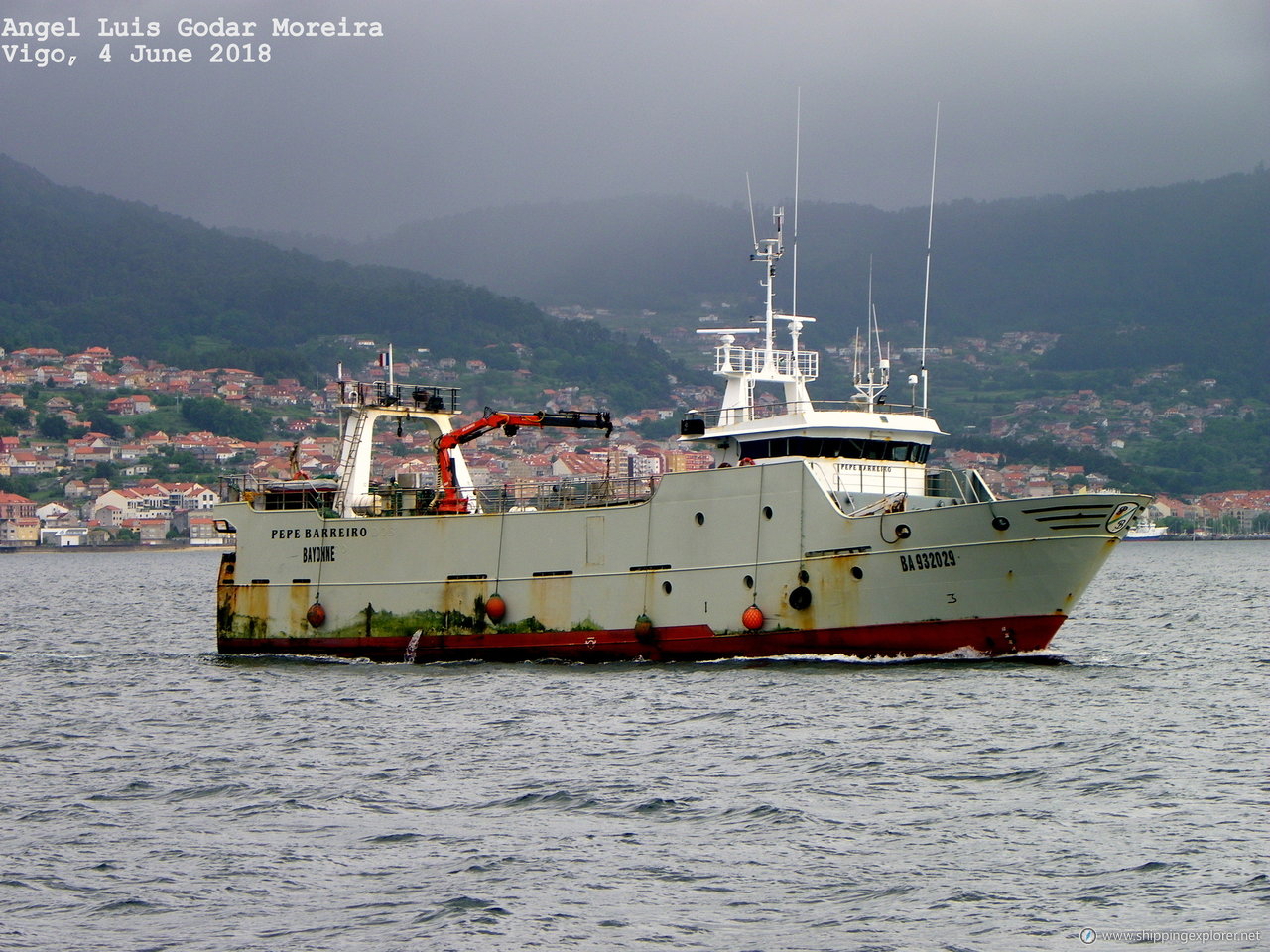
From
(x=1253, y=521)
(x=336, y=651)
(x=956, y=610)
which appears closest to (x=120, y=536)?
(x=1253, y=521)

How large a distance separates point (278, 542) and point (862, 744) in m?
17.8

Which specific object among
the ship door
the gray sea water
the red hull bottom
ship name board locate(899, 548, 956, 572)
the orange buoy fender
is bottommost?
the gray sea water

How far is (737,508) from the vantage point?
3142 centimetres

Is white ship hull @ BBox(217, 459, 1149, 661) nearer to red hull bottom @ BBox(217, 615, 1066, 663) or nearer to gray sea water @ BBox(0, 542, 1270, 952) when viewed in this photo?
red hull bottom @ BBox(217, 615, 1066, 663)

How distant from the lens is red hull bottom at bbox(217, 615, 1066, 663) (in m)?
30.5

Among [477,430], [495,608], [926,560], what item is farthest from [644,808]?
[477,430]

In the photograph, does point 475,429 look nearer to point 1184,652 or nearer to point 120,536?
point 1184,652

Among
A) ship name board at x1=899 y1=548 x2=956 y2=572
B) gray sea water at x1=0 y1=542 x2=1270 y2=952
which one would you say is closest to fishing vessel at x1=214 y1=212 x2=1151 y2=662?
ship name board at x1=899 y1=548 x2=956 y2=572

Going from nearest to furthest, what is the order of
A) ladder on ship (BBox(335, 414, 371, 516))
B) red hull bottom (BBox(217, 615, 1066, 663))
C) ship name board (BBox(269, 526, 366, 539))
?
red hull bottom (BBox(217, 615, 1066, 663)), ship name board (BBox(269, 526, 366, 539)), ladder on ship (BBox(335, 414, 371, 516))

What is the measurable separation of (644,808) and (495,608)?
14.3 meters

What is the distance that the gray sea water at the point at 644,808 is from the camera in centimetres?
1616

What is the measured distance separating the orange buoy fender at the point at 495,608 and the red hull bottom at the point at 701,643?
0.40m

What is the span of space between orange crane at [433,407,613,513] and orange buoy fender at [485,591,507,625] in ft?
8.61

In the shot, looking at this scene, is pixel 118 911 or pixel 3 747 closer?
pixel 118 911
